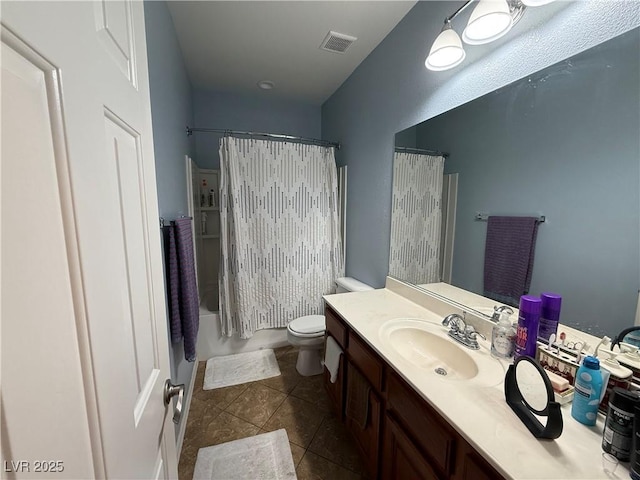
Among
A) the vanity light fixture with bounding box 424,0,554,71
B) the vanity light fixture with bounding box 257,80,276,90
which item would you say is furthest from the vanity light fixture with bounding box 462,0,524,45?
the vanity light fixture with bounding box 257,80,276,90

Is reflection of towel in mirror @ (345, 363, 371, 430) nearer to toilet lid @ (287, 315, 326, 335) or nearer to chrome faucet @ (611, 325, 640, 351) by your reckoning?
toilet lid @ (287, 315, 326, 335)

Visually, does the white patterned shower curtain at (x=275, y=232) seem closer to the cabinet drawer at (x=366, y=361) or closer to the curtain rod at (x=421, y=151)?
the curtain rod at (x=421, y=151)

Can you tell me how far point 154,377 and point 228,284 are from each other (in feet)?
5.52

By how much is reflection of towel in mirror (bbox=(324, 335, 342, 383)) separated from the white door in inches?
41.5

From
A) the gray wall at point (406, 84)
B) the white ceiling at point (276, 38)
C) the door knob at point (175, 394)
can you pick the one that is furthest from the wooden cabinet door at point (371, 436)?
the white ceiling at point (276, 38)

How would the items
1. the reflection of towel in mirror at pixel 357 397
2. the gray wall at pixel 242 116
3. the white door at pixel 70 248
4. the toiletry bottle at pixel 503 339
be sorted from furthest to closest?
the gray wall at pixel 242 116 → the reflection of towel in mirror at pixel 357 397 → the toiletry bottle at pixel 503 339 → the white door at pixel 70 248

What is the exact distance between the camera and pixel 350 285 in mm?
2322

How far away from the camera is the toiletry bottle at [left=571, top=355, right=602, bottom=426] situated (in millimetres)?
695

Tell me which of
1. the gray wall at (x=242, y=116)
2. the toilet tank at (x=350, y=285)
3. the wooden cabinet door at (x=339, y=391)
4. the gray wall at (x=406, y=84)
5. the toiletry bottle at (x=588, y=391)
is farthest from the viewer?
the gray wall at (x=242, y=116)

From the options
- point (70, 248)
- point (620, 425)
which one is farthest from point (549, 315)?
point (70, 248)

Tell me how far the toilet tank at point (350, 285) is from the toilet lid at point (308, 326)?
1.16 ft

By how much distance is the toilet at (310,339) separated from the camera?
2092mm

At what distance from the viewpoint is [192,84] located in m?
2.57

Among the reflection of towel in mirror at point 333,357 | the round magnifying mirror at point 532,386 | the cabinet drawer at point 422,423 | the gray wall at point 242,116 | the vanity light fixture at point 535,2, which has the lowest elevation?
the reflection of towel in mirror at point 333,357
